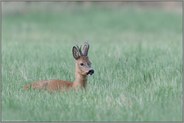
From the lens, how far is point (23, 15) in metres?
33.3

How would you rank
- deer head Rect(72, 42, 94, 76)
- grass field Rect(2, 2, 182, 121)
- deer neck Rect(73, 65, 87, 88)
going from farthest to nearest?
deer neck Rect(73, 65, 87, 88), deer head Rect(72, 42, 94, 76), grass field Rect(2, 2, 182, 121)

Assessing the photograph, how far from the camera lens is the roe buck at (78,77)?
966 cm

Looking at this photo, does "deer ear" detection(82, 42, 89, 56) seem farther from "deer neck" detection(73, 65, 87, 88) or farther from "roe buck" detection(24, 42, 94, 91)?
"deer neck" detection(73, 65, 87, 88)

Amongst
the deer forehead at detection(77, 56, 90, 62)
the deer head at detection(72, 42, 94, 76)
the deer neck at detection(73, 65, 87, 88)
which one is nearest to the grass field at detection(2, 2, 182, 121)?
the deer neck at detection(73, 65, 87, 88)

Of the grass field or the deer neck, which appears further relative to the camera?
the deer neck

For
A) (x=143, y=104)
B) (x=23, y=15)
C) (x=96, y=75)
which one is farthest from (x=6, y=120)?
(x=23, y=15)

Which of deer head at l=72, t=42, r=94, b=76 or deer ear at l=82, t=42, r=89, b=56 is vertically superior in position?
deer ear at l=82, t=42, r=89, b=56

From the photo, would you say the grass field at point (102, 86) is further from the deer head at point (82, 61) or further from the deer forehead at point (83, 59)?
the deer forehead at point (83, 59)

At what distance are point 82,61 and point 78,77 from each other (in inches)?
10.2

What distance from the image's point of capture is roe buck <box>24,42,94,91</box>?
966 cm

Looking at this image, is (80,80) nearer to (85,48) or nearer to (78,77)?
(78,77)

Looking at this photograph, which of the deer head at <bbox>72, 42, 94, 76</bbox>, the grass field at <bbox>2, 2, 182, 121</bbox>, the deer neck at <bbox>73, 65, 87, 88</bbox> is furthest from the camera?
the deer neck at <bbox>73, 65, 87, 88</bbox>

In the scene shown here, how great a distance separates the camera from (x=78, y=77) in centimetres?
977

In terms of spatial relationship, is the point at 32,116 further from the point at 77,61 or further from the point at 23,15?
the point at 23,15
